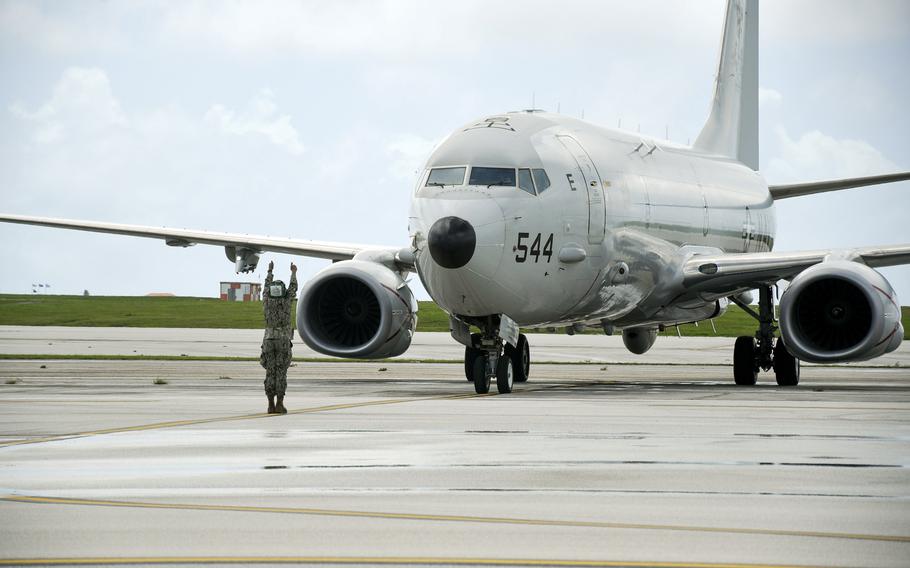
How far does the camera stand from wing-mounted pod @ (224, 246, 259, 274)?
2669 centimetres

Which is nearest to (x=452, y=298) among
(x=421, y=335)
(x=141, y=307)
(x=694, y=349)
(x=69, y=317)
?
(x=694, y=349)

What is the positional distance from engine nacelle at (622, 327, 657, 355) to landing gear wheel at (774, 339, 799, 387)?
3652mm

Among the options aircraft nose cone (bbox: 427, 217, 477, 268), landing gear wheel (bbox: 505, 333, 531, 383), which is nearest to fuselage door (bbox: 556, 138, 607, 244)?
aircraft nose cone (bbox: 427, 217, 477, 268)

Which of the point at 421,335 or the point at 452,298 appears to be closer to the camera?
the point at 452,298

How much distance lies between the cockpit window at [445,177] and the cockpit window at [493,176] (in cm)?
16

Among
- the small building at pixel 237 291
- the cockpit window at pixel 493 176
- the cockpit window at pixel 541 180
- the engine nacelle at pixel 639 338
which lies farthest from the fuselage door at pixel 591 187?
the small building at pixel 237 291

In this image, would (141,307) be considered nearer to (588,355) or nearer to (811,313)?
(588,355)

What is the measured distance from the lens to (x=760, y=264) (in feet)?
71.6

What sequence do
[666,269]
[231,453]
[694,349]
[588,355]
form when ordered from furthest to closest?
[694,349] < [588,355] < [666,269] < [231,453]

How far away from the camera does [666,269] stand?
896 inches

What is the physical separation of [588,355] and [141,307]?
154 ft

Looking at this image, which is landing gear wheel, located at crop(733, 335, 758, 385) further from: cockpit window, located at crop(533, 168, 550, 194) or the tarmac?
cockpit window, located at crop(533, 168, 550, 194)

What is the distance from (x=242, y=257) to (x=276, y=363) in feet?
37.5

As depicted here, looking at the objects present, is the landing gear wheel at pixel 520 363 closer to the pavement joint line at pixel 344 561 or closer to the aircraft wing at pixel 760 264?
the aircraft wing at pixel 760 264
